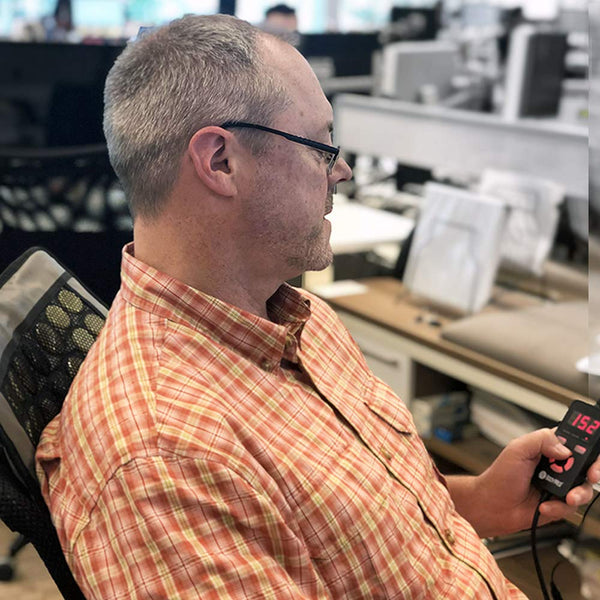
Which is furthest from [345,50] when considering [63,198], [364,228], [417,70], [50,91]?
[63,198]

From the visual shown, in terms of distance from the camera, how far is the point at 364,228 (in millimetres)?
2701

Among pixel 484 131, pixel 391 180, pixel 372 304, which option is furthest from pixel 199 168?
pixel 391 180

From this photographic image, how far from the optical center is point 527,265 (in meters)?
2.31

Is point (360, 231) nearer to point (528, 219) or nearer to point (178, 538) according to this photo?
point (528, 219)

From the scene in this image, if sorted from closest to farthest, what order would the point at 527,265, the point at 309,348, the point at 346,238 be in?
the point at 309,348, the point at 527,265, the point at 346,238

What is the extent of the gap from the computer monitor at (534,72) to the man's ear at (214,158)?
271cm

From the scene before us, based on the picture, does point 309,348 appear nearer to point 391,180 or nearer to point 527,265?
point 527,265

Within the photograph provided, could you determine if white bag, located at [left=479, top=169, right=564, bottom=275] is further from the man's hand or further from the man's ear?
the man's ear

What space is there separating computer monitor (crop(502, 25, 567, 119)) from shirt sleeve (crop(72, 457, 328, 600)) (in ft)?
9.58

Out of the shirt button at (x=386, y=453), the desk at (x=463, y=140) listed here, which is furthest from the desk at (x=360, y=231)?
the shirt button at (x=386, y=453)

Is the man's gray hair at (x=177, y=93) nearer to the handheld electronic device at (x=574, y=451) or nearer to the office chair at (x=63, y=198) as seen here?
the handheld electronic device at (x=574, y=451)

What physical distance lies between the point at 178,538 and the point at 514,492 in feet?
1.84

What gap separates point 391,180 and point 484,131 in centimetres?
136

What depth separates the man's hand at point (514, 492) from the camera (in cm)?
105
